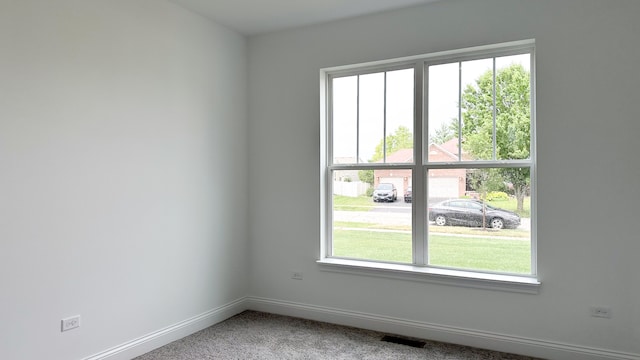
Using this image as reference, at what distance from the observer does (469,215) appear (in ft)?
11.1

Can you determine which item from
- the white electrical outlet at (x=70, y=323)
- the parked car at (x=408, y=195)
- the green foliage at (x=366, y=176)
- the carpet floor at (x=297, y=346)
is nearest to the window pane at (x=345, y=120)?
the green foliage at (x=366, y=176)

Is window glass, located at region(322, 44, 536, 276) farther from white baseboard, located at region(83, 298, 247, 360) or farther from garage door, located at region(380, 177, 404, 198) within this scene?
white baseboard, located at region(83, 298, 247, 360)

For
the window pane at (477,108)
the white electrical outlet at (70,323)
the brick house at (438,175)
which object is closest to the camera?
the white electrical outlet at (70,323)

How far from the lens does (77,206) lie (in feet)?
8.71

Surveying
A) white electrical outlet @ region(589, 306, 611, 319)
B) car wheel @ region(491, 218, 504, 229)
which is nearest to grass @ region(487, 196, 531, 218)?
car wheel @ region(491, 218, 504, 229)

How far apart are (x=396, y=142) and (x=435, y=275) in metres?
1.25

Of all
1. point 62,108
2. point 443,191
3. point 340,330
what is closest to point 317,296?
point 340,330

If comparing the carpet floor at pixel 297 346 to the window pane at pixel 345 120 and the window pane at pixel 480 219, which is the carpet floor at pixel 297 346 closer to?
the window pane at pixel 480 219

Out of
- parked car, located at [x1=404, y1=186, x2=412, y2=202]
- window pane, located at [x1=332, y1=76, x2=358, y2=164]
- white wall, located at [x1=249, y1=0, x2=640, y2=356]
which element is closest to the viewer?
white wall, located at [x1=249, y1=0, x2=640, y2=356]

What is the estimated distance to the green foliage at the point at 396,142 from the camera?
3633 mm

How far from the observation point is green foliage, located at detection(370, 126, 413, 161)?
3633 mm

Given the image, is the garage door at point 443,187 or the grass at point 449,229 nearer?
the grass at point 449,229

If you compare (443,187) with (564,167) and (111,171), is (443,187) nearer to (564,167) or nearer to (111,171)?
(564,167)

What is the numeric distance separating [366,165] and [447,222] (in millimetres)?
915
